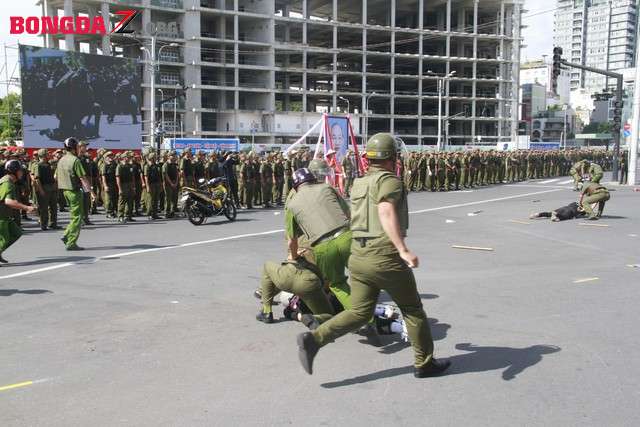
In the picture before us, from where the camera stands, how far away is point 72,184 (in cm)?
1091

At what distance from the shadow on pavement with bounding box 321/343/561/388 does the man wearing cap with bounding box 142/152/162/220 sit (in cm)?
1254

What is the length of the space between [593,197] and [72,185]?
40.4 ft

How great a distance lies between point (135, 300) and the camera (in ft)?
24.1

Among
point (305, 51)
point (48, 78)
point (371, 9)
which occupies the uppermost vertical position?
point (371, 9)

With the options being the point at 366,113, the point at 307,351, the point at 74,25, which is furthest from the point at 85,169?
the point at 366,113

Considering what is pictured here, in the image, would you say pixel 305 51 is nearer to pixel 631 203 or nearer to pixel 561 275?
pixel 631 203

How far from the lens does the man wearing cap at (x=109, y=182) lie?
16.3 meters

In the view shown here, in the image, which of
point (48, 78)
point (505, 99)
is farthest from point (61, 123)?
point (505, 99)

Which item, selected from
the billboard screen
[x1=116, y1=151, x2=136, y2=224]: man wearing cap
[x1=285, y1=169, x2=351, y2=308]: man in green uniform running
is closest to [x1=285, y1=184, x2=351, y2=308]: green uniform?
[x1=285, y1=169, x2=351, y2=308]: man in green uniform running

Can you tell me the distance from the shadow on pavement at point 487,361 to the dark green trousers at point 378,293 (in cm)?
A: 32

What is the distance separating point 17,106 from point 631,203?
8136cm

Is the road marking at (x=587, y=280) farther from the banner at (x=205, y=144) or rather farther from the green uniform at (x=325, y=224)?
the banner at (x=205, y=144)

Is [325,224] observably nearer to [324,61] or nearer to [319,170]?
[319,170]

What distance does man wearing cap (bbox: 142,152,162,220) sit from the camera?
16.6 m
